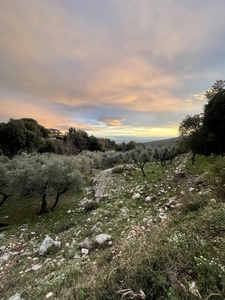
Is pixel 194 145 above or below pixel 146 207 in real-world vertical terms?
above

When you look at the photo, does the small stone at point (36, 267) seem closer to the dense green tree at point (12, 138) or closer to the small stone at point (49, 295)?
the small stone at point (49, 295)

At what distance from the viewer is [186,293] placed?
213 cm

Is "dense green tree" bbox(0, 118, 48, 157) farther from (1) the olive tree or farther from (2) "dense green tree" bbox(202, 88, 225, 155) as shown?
(2) "dense green tree" bbox(202, 88, 225, 155)

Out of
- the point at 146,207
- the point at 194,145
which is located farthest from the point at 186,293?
the point at 194,145

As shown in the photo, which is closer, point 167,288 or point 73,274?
point 167,288

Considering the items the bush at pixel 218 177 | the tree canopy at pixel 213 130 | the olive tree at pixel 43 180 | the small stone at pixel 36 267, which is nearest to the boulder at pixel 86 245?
the small stone at pixel 36 267

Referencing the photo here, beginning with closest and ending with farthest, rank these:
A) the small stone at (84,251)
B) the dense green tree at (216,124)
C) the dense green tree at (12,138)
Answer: the small stone at (84,251) < the dense green tree at (216,124) < the dense green tree at (12,138)

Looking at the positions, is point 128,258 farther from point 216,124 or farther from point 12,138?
point 12,138

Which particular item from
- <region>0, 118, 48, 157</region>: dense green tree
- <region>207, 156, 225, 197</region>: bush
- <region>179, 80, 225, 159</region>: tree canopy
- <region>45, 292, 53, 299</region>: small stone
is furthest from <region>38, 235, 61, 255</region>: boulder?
<region>0, 118, 48, 157</region>: dense green tree

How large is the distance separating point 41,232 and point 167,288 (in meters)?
8.37

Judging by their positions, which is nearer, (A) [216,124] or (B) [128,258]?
(B) [128,258]

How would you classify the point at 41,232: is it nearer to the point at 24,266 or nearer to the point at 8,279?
the point at 24,266

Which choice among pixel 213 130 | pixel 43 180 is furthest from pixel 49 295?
pixel 213 130

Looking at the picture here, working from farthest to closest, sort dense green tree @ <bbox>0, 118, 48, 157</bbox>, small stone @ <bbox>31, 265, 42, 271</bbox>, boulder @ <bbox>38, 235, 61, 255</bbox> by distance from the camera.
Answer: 1. dense green tree @ <bbox>0, 118, 48, 157</bbox>
2. boulder @ <bbox>38, 235, 61, 255</bbox>
3. small stone @ <bbox>31, 265, 42, 271</bbox>
